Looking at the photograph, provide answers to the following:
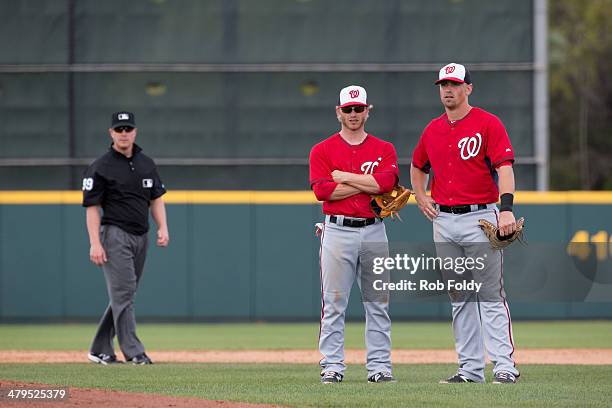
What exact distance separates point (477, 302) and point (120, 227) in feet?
9.08

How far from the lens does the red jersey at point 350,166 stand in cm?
666

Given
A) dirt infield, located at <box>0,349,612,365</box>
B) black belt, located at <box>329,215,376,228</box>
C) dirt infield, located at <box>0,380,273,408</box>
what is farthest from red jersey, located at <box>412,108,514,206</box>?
dirt infield, located at <box>0,349,612,365</box>

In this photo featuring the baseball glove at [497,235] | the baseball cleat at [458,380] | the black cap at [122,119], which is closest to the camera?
the baseball glove at [497,235]

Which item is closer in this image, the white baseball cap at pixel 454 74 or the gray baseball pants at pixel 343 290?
the white baseball cap at pixel 454 74

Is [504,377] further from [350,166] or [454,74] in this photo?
[454,74]

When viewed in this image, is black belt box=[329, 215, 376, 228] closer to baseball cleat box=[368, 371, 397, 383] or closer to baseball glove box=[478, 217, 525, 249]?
baseball glove box=[478, 217, 525, 249]

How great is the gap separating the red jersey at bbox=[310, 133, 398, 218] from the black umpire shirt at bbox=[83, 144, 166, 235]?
201cm

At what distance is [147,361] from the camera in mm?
8250

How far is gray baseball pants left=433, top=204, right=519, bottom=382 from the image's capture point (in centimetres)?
647

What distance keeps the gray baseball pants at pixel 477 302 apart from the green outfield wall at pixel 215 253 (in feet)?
22.1

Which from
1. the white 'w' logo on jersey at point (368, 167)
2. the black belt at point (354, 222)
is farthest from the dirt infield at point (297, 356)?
the white 'w' logo on jersey at point (368, 167)

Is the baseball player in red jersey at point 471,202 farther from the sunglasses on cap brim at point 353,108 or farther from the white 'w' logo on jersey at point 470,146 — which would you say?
the sunglasses on cap brim at point 353,108

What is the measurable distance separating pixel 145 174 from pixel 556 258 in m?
5.93

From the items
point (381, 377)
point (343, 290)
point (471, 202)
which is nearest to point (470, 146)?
point (471, 202)
